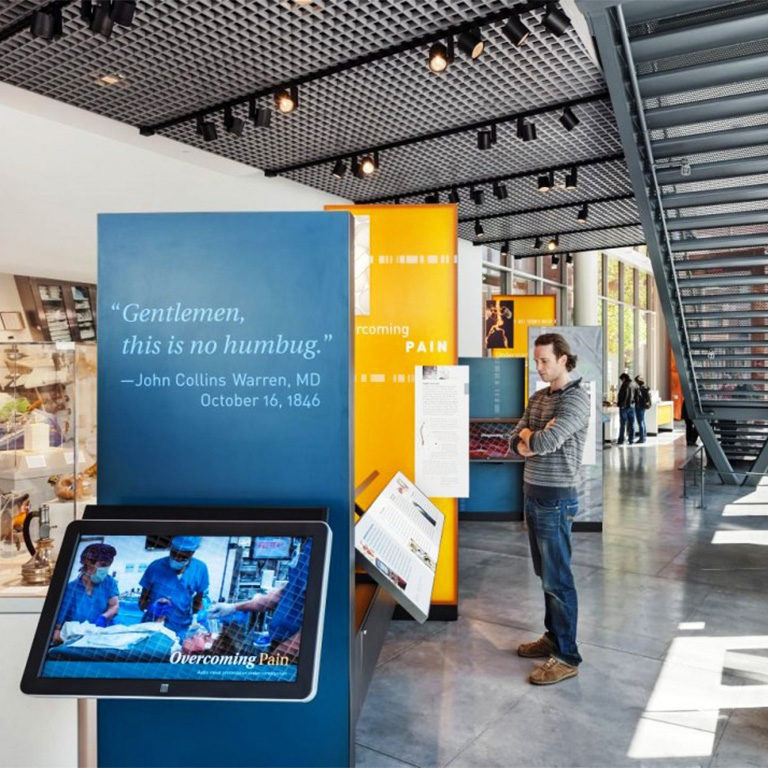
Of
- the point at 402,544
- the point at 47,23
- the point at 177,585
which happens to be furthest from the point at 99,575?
the point at 47,23

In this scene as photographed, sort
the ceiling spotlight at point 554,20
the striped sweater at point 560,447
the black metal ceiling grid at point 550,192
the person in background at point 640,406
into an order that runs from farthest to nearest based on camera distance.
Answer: the person in background at point 640,406
the black metal ceiling grid at point 550,192
the ceiling spotlight at point 554,20
the striped sweater at point 560,447

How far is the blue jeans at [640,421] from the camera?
51.0 feet

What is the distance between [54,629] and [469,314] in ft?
34.6

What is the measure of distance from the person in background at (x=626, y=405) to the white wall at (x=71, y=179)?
10356mm

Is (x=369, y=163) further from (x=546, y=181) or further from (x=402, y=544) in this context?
(x=402, y=544)

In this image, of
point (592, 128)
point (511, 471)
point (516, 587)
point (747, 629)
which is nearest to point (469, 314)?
point (511, 471)

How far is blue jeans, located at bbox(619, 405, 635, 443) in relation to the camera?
49.4 ft

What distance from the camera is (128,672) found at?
4.80 ft

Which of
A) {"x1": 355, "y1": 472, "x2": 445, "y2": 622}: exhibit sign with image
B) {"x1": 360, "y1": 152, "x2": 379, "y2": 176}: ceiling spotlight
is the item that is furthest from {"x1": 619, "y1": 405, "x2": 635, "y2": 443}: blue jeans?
{"x1": 355, "y1": 472, "x2": 445, "y2": 622}: exhibit sign with image

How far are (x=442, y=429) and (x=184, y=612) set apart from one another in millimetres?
2983

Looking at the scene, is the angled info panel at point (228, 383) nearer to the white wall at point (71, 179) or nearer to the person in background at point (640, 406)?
the white wall at point (71, 179)

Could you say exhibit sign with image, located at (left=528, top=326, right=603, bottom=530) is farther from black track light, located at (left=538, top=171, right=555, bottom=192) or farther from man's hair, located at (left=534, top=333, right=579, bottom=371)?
man's hair, located at (left=534, top=333, right=579, bottom=371)

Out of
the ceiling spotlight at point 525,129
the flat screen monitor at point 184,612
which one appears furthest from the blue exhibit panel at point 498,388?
the flat screen monitor at point 184,612

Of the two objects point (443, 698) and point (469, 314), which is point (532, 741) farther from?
point (469, 314)
